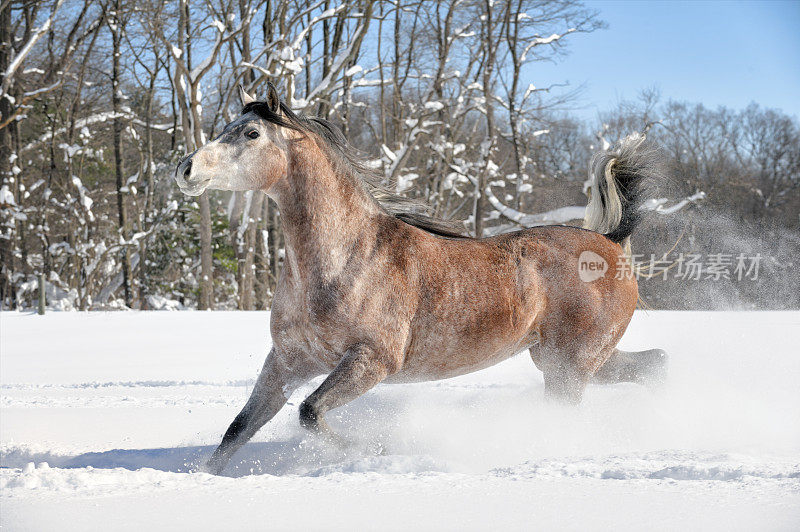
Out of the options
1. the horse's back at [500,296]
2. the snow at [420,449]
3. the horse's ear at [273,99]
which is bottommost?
the snow at [420,449]

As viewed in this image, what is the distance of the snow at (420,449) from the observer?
211 cm

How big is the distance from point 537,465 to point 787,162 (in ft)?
110

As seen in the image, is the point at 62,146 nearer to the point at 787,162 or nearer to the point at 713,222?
the point at 713,222

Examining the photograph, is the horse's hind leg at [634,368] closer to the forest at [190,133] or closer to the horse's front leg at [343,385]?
the horse's front leg at [343,385]

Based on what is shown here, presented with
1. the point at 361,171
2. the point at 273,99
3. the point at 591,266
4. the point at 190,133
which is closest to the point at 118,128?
the point at 190,133

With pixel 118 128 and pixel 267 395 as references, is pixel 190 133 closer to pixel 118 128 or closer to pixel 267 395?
pixel 118 128

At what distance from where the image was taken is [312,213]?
10.4 ft

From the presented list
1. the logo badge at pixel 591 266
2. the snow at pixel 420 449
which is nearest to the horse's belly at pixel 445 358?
the snow at pixel 420 449

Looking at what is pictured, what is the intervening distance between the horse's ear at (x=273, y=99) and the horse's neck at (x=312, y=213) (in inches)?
7.3

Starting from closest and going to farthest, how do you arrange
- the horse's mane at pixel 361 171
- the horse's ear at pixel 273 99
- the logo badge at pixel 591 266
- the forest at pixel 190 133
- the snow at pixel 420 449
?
the snow at pixel 420 449, the horse's ear at pixel 273 99, the horse's mane at pixel 361 171, the logo badge at pixel 591 266, the forest at pixel 190 133

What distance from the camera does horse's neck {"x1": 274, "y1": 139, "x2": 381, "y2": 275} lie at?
313cm

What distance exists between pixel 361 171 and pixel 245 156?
681 millimetres

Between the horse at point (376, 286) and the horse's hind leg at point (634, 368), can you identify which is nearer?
the horse at point (376, 286)

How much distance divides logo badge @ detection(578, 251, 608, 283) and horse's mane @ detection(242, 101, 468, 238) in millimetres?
655
